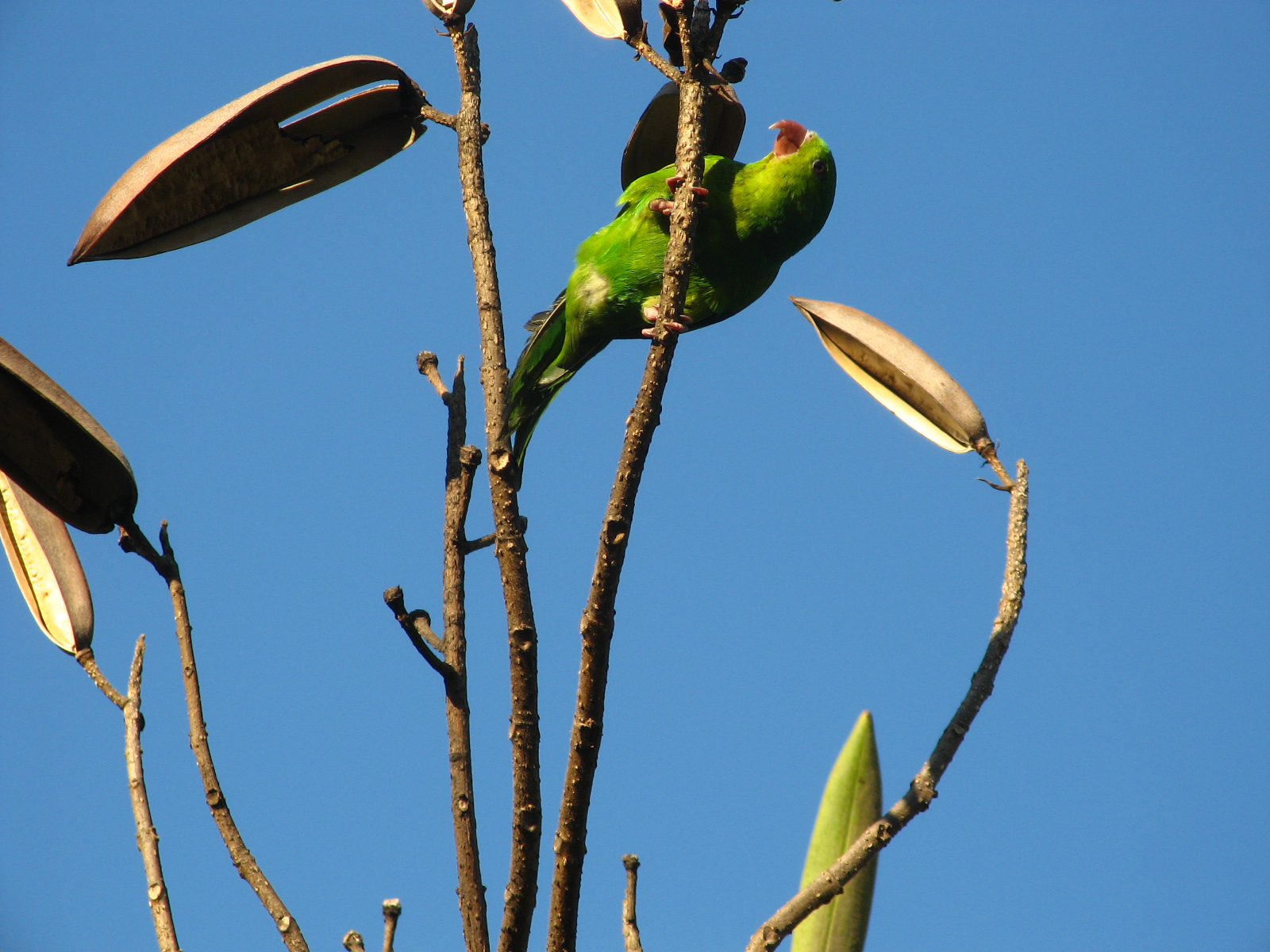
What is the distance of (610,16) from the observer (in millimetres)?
2166

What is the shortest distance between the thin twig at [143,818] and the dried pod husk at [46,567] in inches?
7.6

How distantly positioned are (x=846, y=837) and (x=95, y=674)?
5.54ft

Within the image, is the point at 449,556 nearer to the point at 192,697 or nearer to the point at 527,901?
the point at 192,697

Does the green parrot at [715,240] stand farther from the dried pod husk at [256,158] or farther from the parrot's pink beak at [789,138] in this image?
the dried pod husk at [256,158]

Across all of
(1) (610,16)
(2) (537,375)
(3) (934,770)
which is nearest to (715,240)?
(2) (537,375)

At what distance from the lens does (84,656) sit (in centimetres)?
211

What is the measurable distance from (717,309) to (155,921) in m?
2.65

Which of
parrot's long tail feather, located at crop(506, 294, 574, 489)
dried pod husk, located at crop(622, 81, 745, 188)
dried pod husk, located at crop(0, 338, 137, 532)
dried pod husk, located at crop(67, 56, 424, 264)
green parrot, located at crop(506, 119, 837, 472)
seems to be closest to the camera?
dried pod husk, located at crop(0, 338, 137, 532)

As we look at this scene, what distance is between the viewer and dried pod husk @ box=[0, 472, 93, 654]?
2.13 m

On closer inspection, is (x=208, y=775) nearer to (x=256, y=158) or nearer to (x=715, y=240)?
(x=256, y=158)

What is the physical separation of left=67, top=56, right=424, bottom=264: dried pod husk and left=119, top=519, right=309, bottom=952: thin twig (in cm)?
69

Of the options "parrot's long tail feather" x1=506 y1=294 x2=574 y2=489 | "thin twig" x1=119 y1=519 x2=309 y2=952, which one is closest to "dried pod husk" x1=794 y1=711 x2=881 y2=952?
"thin twig" x1=119 y1=519 x2=309 y2=952

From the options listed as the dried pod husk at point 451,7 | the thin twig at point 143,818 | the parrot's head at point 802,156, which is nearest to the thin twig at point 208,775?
the thin twig at point 143,818

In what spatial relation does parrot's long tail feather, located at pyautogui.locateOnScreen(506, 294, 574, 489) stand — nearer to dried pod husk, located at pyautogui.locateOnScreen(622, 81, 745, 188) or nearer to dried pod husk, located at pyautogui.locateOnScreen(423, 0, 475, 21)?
dried pod husk, located at pyautogui.locateOnScreen(622, 81, 745, 188)
